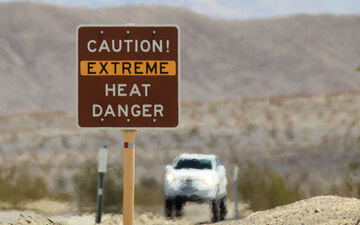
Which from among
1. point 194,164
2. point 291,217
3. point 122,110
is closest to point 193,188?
point 194,164

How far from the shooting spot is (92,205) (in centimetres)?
2188

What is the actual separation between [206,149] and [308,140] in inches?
218

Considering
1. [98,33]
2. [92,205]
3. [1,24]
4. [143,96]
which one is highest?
[1,24]

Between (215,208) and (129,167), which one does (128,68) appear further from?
(215,208)

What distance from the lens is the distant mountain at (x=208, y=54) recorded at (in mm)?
121500

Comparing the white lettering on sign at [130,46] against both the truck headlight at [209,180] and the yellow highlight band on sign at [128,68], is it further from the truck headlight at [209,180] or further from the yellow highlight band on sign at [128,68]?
the truck headlight at [209,180]

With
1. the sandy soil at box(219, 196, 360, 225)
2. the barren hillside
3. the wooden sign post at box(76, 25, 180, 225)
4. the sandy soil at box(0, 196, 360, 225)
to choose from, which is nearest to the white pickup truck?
the sandy soil at box(0, 196, 360, 225)

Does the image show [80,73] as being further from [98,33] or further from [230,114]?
[230,114]

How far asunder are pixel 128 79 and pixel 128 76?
0.03 meters

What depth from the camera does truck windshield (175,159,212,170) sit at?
1917 centimetres

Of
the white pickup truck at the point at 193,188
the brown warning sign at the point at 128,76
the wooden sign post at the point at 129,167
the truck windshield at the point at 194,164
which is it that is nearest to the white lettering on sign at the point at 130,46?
the brown warning sign at the point at 128,76

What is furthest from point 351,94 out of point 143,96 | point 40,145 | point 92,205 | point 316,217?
point 143,96

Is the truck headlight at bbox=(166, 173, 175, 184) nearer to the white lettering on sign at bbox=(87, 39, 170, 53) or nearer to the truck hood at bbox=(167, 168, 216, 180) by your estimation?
the truck hood at bbox=(167, 168, 216, 180)

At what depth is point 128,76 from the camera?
8781 mm
